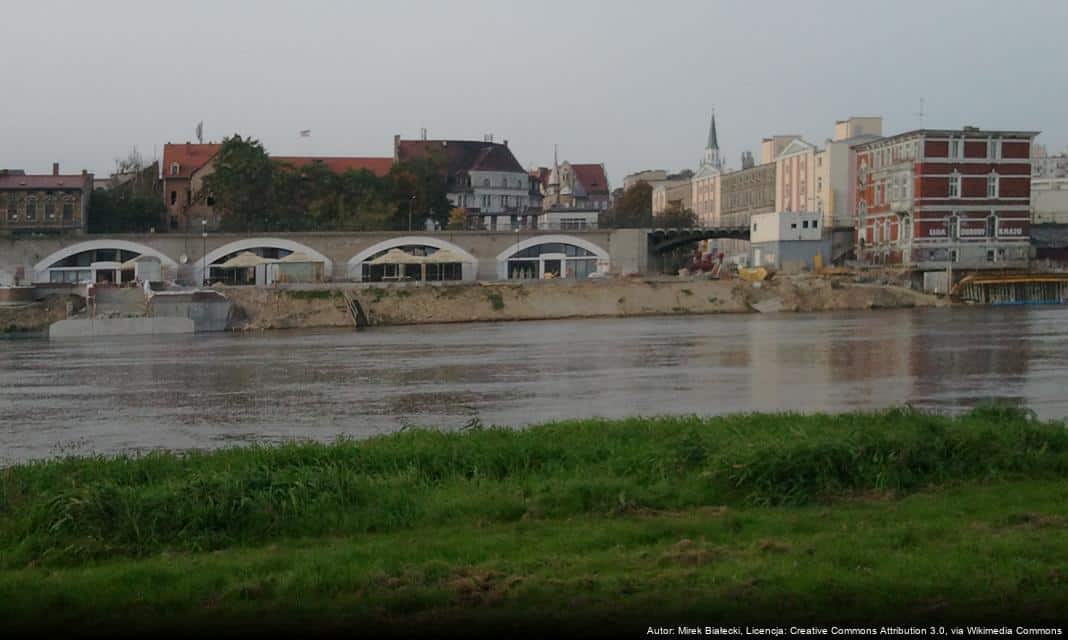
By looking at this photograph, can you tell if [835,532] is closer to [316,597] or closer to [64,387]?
[316,597]

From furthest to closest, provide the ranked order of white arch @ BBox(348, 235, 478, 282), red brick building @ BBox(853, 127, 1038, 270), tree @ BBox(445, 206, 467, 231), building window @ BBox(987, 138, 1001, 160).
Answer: tree @ BBox(445, 206, 467, 231), white arch @ BBox(348, 235, 478, 282), building window @ BBox(987, 138, 1001, 160), red brick building @ BBox(853, 127, 1038, 270)

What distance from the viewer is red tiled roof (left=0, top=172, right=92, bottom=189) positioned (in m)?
86.9

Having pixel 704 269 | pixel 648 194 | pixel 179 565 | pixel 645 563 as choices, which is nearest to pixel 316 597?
pixel 179 565

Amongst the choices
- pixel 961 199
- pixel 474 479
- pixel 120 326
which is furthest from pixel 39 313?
pixel 474 479

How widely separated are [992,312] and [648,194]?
68.5m

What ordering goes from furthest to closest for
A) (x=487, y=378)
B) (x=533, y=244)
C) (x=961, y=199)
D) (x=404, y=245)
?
(x=533, y=244)
(x=404, y=245)
(x=961, y=199)
(x=487, y=378)

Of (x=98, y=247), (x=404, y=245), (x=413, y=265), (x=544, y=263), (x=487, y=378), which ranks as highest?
(x=404, y=245)

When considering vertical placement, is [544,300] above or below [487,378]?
above

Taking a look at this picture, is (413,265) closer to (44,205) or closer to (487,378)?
(44,205)

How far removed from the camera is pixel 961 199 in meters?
77.0

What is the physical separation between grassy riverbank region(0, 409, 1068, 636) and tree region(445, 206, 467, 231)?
8124 cm

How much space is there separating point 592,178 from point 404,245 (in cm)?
5464

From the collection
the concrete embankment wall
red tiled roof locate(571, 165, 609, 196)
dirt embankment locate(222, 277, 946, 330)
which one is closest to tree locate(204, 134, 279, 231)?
dirt embankment locate(222, 277, 946, 330)

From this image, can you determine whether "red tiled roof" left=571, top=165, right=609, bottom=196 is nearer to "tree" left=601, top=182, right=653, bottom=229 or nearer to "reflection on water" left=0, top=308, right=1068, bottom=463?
"tree" left=601, top=182, right=653, bottom=229
